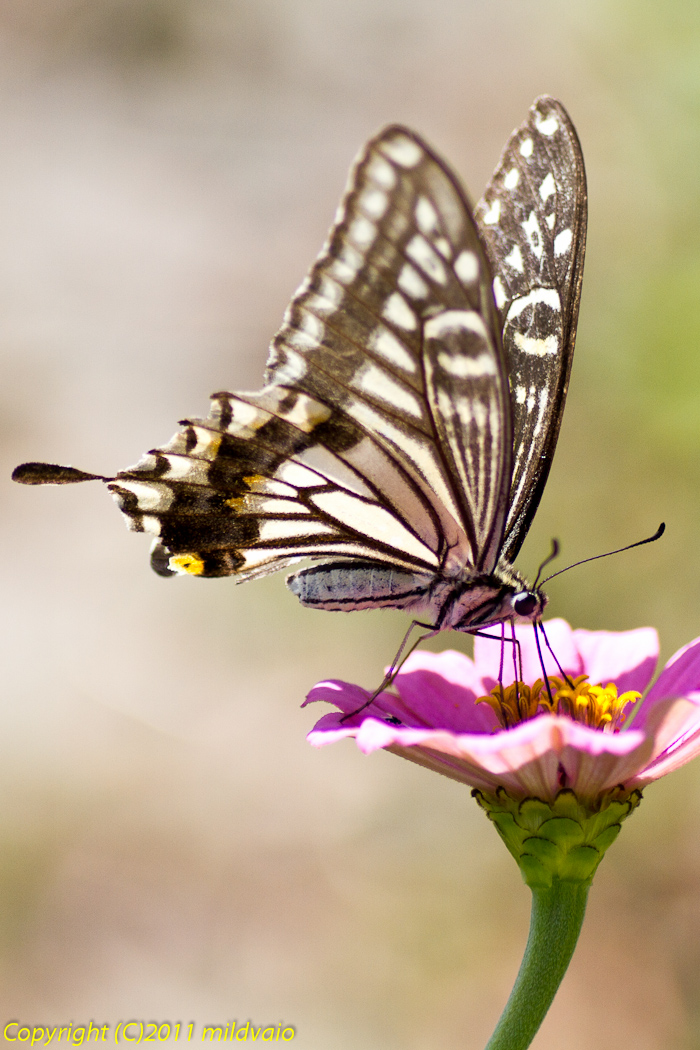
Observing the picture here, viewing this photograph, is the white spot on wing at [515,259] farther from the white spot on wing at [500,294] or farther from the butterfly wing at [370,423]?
the butterfly wing at [370,423]

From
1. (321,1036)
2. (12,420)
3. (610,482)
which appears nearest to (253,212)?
(12,420)

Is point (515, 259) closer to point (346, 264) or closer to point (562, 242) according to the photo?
point (562, 242)

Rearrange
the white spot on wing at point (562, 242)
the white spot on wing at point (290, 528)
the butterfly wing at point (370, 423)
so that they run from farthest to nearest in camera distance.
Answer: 1. the white spot on wing at point (290, 528)
2. the white spot on wing at point (562, 242)
3. the butterfly wing at point (370, 423)

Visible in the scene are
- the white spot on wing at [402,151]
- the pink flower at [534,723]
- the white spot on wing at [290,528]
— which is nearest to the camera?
the pink flower at [534,723]

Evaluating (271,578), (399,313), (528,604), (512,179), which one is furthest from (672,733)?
(271,578)

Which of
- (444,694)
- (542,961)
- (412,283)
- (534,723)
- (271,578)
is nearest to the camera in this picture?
(534,723)

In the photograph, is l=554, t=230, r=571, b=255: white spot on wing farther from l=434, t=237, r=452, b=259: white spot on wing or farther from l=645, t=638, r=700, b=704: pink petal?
l=645, t=638, r=700, b=704: pink petal

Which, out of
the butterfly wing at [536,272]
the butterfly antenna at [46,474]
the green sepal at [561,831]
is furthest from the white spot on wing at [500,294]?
the green sepal at [561,831]
